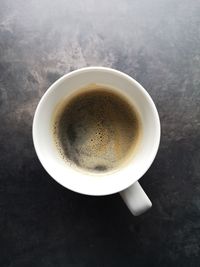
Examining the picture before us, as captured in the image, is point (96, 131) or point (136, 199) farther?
point (96, 131)

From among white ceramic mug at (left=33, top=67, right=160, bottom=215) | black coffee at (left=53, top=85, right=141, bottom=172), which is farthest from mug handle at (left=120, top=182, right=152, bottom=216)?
black coffee at (left=53, top=85, right=141, bottom=172)

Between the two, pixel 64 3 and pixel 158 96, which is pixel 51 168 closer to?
pixel 158 96

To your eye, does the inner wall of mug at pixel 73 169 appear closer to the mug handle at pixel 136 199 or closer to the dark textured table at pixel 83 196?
the mug handle at pixel 136 199

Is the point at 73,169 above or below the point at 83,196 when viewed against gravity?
above

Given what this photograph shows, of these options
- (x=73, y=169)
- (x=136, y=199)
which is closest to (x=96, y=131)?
(x=73, y=169)

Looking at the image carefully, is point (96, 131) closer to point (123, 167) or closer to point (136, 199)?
point (123, 167)

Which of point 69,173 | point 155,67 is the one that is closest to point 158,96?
point 155,67
